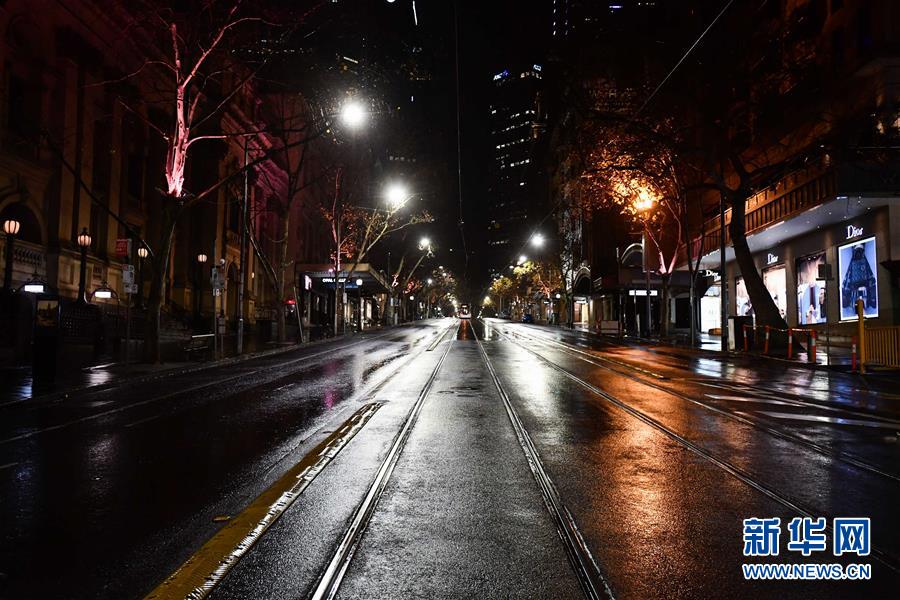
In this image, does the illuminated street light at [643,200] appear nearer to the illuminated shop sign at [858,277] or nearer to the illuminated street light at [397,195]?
the illuminated shop sign at [858,277]

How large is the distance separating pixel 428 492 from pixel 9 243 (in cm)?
2039

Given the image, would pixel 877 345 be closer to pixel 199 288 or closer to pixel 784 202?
pixel 784 202

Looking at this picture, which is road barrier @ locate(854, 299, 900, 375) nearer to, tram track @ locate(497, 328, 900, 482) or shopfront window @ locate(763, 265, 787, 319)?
tram track @ locate(497, 328, 900, 482)

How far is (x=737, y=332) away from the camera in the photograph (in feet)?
85.8

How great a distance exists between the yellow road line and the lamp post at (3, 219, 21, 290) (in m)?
17.9

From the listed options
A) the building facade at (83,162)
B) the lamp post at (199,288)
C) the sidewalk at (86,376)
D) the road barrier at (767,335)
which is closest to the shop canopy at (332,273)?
the lamp post at (199,288)

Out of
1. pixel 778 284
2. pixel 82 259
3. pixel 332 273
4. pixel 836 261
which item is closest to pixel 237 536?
pixel 82 259

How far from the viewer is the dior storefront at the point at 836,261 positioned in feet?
78.1

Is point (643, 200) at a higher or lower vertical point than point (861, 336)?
higher

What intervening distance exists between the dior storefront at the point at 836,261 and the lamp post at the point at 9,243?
2591cm

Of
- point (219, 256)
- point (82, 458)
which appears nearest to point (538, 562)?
point (82, 458)

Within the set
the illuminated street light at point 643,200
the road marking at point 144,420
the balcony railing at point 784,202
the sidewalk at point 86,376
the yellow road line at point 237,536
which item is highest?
the illuminated street light at point 643,200

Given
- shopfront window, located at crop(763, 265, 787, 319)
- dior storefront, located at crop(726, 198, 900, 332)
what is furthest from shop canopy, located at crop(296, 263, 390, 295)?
shopfront window, located at crop(763, 265, 787, 319)

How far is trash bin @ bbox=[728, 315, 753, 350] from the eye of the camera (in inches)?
1025
